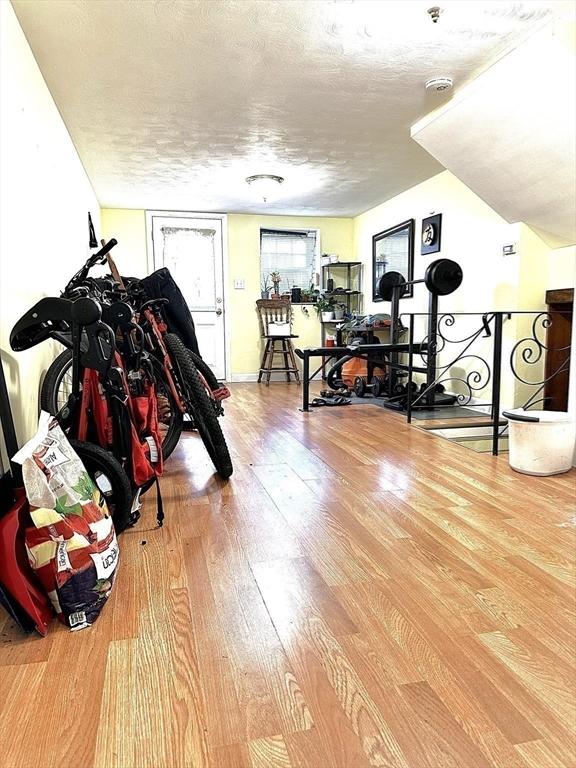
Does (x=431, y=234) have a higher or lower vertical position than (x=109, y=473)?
higher

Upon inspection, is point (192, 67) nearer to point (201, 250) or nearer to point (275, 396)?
point (275, 396)

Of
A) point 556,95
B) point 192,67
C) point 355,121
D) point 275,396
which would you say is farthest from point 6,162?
point 275,396

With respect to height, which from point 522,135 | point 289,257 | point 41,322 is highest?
point 522,135

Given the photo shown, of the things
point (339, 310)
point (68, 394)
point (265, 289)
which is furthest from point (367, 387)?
point (68, 394)

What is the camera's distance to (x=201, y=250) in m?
6.62

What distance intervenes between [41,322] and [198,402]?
878 mm

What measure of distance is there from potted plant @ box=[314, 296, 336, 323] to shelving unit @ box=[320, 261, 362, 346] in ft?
0.19

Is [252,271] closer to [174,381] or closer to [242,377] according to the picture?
[242,377]

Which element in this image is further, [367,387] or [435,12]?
[367,387]

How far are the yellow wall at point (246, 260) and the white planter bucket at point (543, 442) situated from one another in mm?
4490

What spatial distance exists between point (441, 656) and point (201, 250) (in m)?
6.12

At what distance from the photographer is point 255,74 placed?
2.83m

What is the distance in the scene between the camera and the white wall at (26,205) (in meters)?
2.08

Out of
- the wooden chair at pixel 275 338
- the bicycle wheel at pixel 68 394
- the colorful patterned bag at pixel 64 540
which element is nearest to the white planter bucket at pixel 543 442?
the bicycle wheel at pixel 68 394
